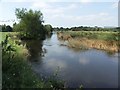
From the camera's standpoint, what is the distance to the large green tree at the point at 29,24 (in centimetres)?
6081

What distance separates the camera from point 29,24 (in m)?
61.2

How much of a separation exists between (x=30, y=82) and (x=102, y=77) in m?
8.58

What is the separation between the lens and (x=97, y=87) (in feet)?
48.5

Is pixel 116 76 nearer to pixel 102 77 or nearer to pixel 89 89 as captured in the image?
pixel 102 77

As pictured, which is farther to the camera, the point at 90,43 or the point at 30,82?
the point at 90,43

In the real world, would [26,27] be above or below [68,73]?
above

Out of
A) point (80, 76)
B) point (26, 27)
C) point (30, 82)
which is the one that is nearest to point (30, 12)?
point (26, 27)

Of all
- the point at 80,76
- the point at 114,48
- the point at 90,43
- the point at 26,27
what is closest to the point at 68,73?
the point at 80,76

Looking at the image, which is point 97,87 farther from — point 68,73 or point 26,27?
point 26,27

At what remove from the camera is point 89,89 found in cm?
1407

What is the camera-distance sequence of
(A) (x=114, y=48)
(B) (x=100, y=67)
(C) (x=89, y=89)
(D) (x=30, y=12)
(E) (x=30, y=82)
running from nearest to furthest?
(E) (x=30, y=82)
(C) (x=89, y=89)
(B) (x=100, y=67)
(A) (x=114, y=48)
(D) (x=30, y=12)

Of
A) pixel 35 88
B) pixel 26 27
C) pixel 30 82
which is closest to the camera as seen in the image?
pixel 35 88

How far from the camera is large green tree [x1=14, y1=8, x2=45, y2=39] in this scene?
60.8 meters

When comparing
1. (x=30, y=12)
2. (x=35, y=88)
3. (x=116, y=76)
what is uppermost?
(x=30, y=12)
